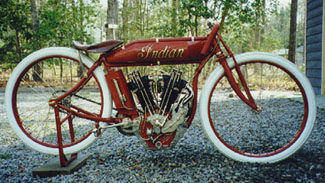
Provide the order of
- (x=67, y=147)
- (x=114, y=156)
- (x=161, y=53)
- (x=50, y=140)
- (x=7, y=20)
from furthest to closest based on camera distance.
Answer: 1. (x=7, y=20)
2. (x=50, y=140)
3. (x=114, y=156)
4. (x=67, y=147)
5. (x=161, y=53)

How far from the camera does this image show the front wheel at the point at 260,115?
6.92ft

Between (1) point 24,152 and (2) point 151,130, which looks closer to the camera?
(2) point 151,130

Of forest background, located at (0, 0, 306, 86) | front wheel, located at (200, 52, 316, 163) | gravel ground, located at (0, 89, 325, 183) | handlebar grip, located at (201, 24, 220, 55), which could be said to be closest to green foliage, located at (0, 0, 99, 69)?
forest background, located at (0, 0, 306, 86)

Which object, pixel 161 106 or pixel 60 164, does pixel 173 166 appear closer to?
pixel 161 106

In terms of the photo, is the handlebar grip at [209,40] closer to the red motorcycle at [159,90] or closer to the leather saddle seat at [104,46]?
the red motorcycle at [159,90]

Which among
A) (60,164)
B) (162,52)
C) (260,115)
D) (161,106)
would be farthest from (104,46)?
(260,115)

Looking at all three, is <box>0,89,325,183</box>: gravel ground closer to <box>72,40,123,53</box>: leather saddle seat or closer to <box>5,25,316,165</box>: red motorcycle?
<box>5,25,316,165</box>: red motorcycle

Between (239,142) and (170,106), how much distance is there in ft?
3.44

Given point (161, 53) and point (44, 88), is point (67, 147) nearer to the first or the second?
point (44, 88)

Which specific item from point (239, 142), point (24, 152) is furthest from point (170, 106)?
point (24, 152)

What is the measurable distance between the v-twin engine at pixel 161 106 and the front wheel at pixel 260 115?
172mm

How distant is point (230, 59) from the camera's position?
216 centimetres

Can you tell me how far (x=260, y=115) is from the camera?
3113mm

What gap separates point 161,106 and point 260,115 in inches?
57.5
